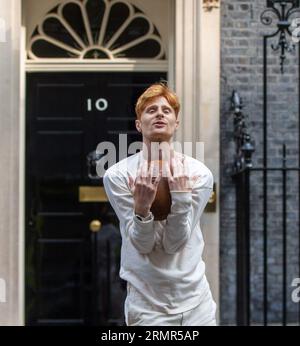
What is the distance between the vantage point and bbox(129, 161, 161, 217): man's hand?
115 inches

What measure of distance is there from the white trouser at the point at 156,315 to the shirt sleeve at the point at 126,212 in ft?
0.75

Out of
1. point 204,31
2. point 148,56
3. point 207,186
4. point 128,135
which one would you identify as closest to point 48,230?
point 128,135

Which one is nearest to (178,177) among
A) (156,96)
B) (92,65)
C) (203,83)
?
(156,96)

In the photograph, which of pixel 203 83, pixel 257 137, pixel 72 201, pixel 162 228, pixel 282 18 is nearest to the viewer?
pixel 162 228

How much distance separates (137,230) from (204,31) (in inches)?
136

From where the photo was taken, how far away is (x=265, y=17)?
6242 millimetres

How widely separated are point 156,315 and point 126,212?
0.43m

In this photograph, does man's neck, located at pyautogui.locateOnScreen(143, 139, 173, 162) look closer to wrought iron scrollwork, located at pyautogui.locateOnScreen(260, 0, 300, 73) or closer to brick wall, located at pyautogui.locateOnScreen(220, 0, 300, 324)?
wrought iron scrollwork, located at pyautogui.locateOnScreen(260, 0, 300, 73)

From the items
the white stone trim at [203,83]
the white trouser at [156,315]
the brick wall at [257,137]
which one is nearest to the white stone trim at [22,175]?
the white stone trim at [203,83]

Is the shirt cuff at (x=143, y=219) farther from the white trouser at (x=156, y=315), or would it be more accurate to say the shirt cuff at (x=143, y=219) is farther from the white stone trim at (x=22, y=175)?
the white stone trim at (x=22, y=175)

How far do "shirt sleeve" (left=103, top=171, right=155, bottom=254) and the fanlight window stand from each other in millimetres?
3634

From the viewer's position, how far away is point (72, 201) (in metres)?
6.57

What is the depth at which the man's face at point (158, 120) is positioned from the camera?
3.09 meters

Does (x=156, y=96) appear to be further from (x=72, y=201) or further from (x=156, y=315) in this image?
Result: (x=72, y=201)
